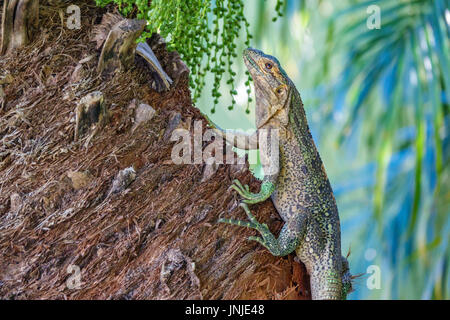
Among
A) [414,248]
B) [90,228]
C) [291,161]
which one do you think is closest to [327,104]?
[414,248]

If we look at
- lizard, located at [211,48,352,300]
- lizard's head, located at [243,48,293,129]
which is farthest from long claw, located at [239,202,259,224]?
lizard's head, located at [243,48,293,129]

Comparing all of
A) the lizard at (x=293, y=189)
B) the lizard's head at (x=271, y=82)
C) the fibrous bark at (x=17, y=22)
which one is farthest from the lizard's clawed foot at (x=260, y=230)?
the fibrous bark at (x=17, y=22)

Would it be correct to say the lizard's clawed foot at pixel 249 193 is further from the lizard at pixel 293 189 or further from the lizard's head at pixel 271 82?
the lizard's head at pixel 271 82

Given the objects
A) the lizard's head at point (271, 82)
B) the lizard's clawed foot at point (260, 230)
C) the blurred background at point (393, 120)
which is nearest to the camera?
the lizard's clawed foot at point (260, 230)

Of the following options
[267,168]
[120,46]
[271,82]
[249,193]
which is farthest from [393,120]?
[120,46]

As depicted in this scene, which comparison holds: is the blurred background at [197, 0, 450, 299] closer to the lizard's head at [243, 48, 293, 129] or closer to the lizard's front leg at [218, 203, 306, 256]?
the lizard's head at [243, 48, 293, 129]

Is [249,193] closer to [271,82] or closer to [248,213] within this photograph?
[248,213]
